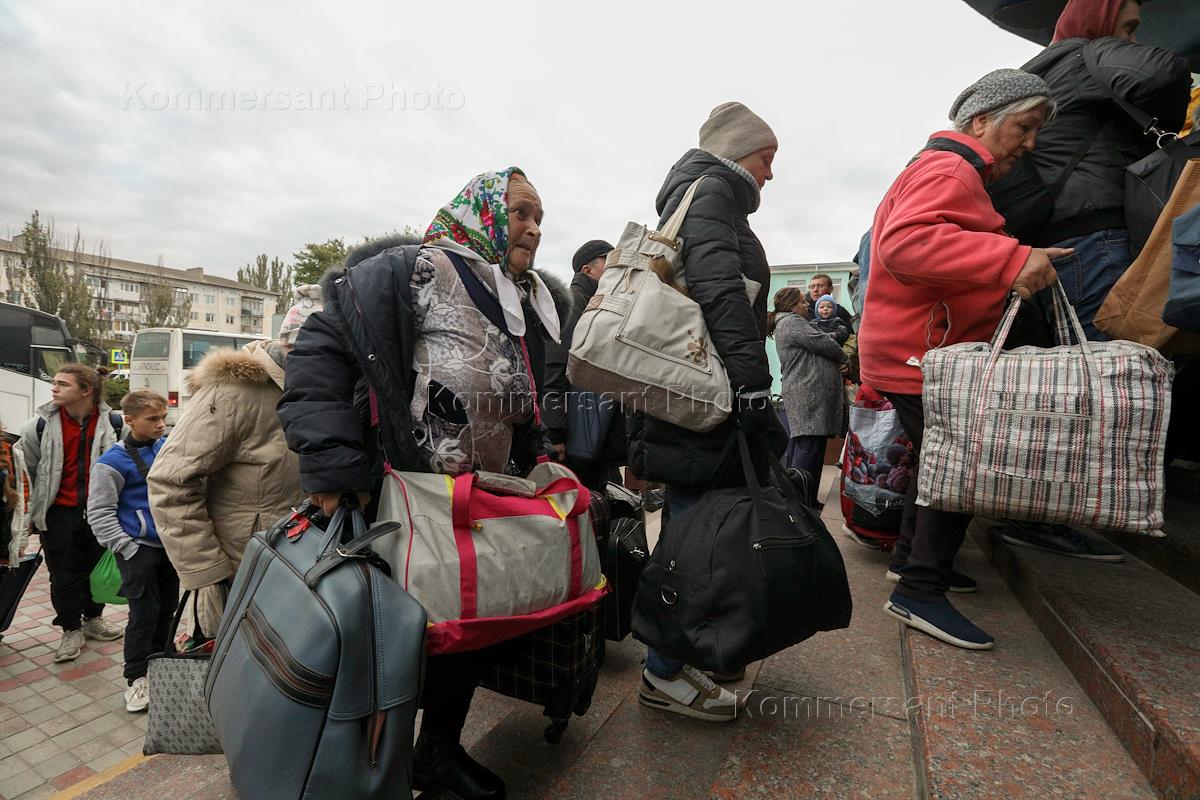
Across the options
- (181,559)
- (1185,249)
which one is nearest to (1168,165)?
(1185,249)

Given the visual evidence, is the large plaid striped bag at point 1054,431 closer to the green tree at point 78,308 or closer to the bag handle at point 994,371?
the bag handle at point 994,371

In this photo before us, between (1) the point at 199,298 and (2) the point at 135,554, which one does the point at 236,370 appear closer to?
(2) the point at 135,554

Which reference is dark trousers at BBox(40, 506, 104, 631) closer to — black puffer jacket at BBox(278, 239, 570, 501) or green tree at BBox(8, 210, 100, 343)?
black puffer jacket at BBox(278, 239, 570, 501)

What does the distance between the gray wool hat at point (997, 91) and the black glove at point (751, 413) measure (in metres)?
1.38

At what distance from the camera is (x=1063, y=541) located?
2.66 meters

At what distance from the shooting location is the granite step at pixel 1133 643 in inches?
52.5

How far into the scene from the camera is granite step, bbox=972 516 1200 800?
1.33 m

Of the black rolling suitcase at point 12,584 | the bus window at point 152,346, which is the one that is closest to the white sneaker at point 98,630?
the black rolling suitcase at point 12,584

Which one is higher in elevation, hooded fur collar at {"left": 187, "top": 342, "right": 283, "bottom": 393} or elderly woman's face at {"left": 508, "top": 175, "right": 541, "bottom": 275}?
elderly woman's face at {"left": 508, "top": 175, "right": 541, "bottom": 275}

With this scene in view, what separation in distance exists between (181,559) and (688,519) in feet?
6.75

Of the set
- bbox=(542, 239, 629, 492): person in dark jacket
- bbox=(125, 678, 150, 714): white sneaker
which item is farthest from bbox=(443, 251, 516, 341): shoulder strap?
bbox=(125, 678, 150, 714): white sneaker

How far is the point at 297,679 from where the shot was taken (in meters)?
1.23

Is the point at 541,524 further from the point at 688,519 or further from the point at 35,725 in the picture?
the point at 35,725

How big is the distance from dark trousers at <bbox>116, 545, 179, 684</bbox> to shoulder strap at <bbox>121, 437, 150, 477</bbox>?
0.48 m
